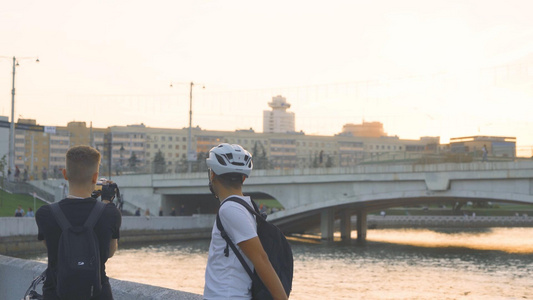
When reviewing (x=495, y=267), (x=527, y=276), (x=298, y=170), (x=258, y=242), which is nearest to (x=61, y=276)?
(x=258, y=242)

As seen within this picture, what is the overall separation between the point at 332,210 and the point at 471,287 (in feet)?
86.3

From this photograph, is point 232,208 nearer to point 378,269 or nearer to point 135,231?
point 378,269

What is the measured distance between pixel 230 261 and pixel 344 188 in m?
44.6

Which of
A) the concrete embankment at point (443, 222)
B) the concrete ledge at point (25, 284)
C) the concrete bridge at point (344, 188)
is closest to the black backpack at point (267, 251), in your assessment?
the concrete ledge at point (25, 284)

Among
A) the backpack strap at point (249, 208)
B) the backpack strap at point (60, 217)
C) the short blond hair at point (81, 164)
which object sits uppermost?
the short blond hair at point (81, 164)

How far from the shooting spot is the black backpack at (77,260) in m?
4.66

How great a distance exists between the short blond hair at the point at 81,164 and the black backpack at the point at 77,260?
9.8 inches

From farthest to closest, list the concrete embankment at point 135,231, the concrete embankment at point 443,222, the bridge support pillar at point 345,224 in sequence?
1. the concrete embankment at point 443,222
2. the bridge support pillar at point 345,224
3. the concrete embankment at point 135,231

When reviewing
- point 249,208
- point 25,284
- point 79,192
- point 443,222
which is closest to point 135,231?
point 25,284

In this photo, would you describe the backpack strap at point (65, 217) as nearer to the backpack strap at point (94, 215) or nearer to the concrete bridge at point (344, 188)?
the backpack strap at point (94, 215)

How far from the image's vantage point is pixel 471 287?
91.9 feet

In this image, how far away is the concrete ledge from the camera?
6.72 m

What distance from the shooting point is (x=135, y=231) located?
46.9 m

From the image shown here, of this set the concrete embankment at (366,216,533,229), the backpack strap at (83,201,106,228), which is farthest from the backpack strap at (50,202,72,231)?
the concrete embankment at (366,216,533,229)
